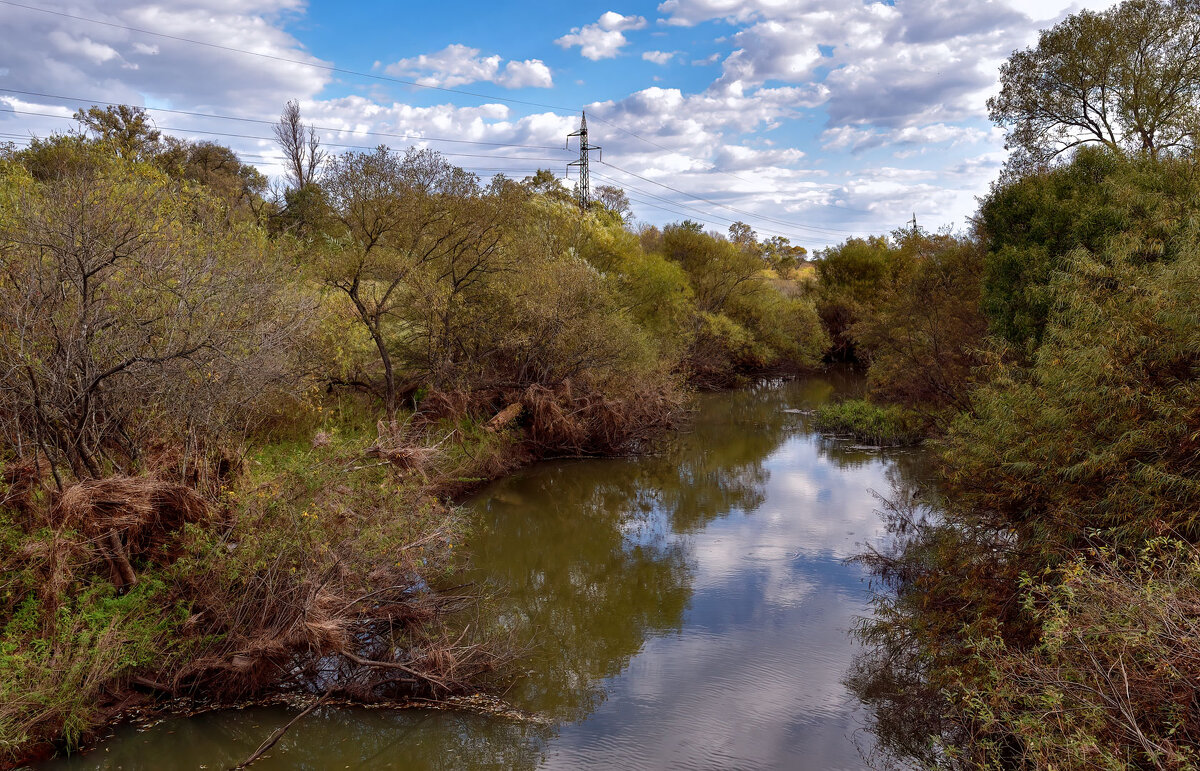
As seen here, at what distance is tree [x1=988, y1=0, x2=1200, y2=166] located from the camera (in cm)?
1891

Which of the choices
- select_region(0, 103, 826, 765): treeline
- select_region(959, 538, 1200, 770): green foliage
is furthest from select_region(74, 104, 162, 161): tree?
select_region(959, 538, 1200, 770): green foliage

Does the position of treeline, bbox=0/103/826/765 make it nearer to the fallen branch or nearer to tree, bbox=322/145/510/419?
the fallen branch

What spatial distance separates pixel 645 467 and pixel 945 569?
506 inches

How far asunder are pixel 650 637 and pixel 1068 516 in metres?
5.94

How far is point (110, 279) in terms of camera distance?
9500 millimetres

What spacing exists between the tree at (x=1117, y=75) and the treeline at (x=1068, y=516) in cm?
56

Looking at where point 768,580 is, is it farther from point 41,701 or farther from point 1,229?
point 1,229

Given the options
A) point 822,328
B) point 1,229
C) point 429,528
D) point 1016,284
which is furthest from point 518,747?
point 822,328

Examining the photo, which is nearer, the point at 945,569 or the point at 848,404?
the point at 945,569

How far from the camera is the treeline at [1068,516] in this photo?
5.02 metres

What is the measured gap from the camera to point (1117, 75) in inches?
778

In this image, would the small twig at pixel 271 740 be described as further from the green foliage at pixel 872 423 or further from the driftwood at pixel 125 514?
the green foliage at pixel 872 423

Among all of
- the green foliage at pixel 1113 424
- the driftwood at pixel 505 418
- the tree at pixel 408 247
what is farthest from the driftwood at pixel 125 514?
the driftwood at pixel 505 418

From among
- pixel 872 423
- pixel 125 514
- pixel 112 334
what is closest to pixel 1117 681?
pixel 125 514
